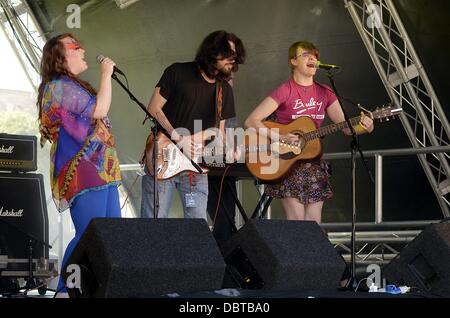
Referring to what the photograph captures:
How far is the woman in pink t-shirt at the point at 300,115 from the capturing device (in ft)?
17.9

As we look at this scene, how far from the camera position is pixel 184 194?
5.10 m

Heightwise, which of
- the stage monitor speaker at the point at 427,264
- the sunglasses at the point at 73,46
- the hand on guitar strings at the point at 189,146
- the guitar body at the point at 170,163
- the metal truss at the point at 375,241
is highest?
the sunglasses at the point at 73,46

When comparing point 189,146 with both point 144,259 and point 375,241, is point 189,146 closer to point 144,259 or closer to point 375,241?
point 144,259

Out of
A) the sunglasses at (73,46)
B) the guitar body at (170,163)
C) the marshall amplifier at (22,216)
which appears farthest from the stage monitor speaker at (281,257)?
the marshall amplifier at (22,216)

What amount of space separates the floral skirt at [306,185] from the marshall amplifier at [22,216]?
1582mm

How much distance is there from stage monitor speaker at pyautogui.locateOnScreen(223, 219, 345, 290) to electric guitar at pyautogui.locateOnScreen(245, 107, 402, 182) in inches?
41.0

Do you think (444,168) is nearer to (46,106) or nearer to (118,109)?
(118,109)

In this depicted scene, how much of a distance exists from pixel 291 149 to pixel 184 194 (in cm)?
91

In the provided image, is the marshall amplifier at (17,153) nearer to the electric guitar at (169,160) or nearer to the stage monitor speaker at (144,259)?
the electric guitar at (169,160)

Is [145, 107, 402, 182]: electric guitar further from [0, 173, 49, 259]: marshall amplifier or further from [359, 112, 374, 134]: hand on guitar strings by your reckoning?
[0, 173, 49, 259]: marshall amplifier

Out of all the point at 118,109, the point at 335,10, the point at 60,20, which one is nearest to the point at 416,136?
the point at 335,10

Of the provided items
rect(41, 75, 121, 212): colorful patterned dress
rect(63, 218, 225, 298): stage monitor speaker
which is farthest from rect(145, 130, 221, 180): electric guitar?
rect(63, 218, 225, 298): stage monitor speaker

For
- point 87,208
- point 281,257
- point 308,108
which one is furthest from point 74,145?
point 308,108

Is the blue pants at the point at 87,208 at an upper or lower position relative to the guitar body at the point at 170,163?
lower
